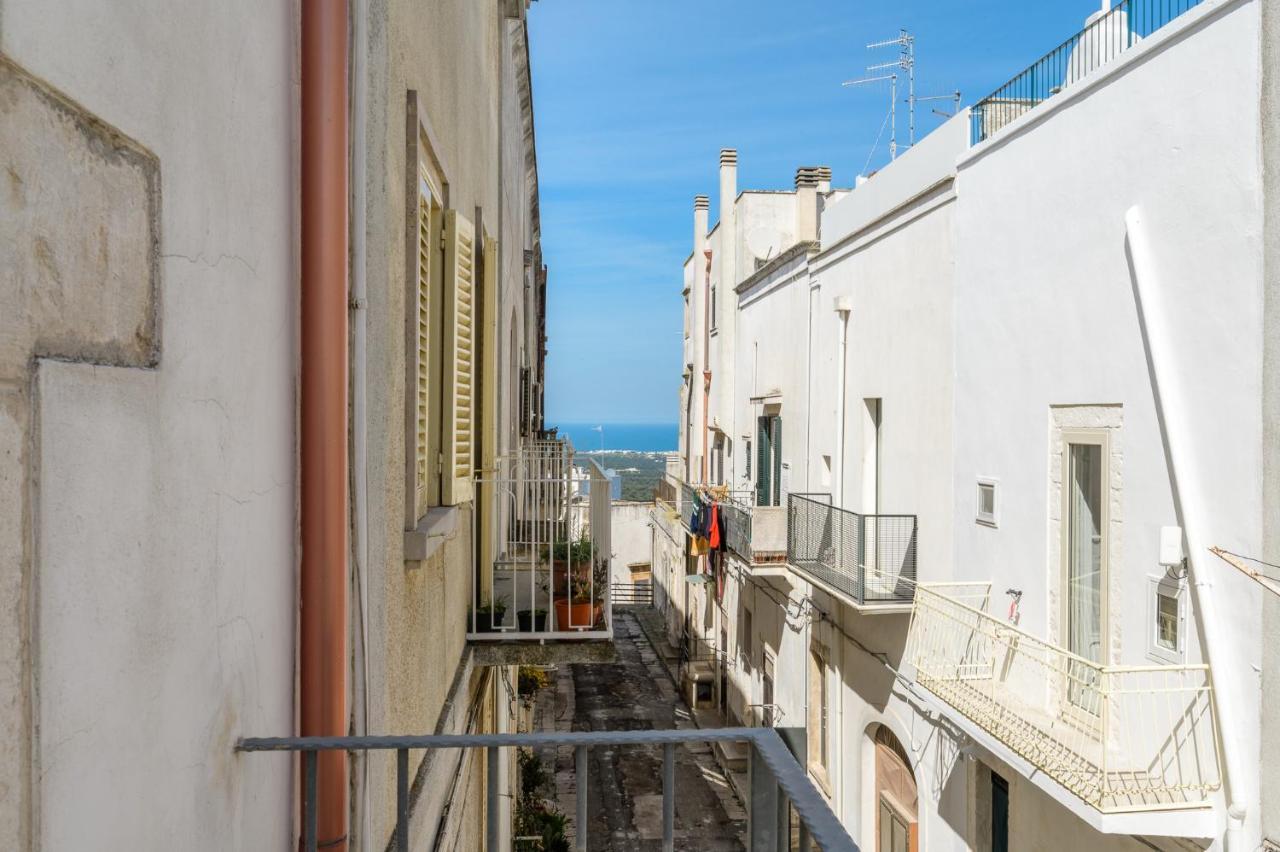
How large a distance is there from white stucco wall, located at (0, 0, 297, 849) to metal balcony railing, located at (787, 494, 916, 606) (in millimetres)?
9634

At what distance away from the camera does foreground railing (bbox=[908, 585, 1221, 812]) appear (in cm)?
664

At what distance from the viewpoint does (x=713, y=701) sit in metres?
23.2

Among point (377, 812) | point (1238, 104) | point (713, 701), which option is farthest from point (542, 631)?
point (713, 701)

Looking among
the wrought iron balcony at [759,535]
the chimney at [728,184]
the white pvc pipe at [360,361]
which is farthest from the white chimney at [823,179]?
the white pvc pipe at [360,361]

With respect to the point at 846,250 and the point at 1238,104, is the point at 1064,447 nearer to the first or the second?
the point at 1238,104

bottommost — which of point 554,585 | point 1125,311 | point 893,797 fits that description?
point 893,797

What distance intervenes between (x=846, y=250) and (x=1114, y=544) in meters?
7.22

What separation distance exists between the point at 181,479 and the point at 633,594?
36504 mm

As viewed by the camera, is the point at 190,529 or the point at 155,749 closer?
the point at 155,749

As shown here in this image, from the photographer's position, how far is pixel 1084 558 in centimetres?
860

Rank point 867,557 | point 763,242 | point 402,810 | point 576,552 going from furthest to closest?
point 763,242, point 867,557, point 576,552, point 402,810

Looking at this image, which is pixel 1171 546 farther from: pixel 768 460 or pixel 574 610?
pixel 768 460

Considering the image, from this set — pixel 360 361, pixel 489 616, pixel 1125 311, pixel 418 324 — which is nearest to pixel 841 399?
pixel 1125 311

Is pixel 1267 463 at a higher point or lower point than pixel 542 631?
higher
